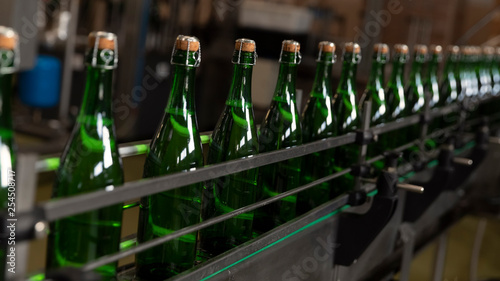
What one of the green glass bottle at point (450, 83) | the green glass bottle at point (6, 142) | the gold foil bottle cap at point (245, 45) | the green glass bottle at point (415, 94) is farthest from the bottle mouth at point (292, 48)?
the green glass bottle at point (450, 83)

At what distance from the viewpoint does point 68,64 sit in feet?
11.3

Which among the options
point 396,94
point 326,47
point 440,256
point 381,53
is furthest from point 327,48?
point 440,256

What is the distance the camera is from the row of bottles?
1.76 ft

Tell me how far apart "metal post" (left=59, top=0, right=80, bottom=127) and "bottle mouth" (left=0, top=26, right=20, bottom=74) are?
310 cm

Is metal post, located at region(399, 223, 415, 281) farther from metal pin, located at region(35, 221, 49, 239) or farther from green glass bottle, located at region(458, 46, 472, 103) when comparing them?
metal pin, located at region(35, 221, 49, 239)

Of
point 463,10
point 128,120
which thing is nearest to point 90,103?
point 128,120

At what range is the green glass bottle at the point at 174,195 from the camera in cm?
63

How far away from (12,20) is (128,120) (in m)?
2.75

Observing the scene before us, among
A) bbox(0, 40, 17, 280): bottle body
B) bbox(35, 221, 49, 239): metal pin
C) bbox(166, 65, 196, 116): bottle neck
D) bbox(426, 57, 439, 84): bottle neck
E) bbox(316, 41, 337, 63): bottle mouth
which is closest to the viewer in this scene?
bbox(35, 221, 49, 239): metal pin

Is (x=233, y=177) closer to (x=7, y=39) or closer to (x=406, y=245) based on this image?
(x=7, y=39)

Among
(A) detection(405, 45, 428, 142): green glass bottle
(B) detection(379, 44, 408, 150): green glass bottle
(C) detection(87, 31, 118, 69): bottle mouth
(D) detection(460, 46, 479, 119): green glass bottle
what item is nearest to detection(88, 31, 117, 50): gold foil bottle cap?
(C) detection(87, 31, 118, 69): bottle mouth

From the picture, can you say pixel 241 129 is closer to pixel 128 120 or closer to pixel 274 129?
pixel 274 129

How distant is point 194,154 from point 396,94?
67 centimetres

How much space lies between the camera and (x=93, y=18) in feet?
13.7
